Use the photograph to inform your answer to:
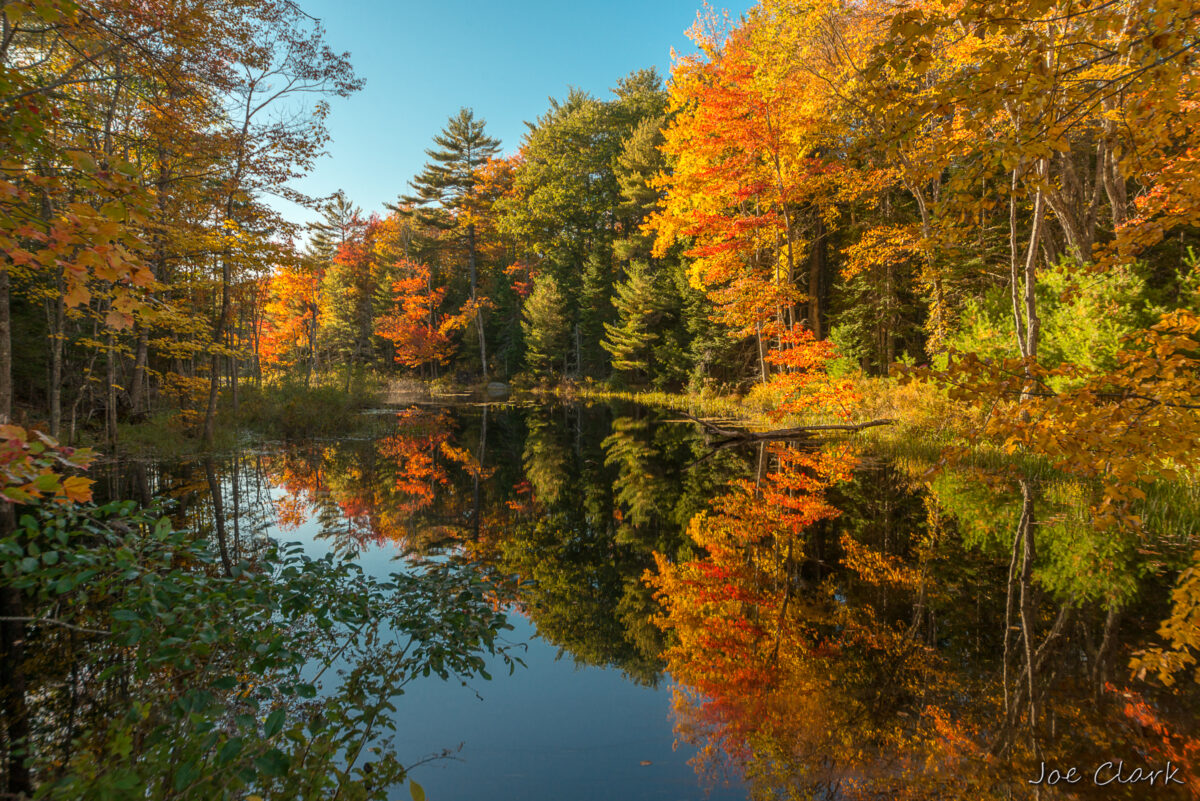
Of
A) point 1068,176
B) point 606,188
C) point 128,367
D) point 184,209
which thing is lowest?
point 128,367

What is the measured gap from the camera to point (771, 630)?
4145mm

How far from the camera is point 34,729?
2.67 meters

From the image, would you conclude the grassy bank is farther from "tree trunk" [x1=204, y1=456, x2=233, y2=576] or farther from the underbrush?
"tree trunk" [x1=204, y1=456, x2=233, y2=576]

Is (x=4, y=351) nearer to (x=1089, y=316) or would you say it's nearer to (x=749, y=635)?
(x=749, y=635)

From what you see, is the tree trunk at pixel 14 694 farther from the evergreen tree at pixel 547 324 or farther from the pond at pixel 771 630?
the evergreen tree at pixel 547 324

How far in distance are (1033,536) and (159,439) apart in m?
14.9

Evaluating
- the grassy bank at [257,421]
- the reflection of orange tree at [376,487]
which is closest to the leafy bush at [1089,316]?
the reflection of orange tree at [376,487]

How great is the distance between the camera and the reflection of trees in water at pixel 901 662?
8.75ft

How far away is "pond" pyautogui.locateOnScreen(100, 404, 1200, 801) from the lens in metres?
2.72

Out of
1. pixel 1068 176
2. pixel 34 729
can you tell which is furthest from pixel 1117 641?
pixel 1068 176

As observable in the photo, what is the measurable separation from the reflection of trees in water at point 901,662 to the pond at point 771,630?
0.02 meters

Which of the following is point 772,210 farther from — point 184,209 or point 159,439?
point 159,439

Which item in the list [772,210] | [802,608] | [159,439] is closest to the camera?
[802,608]

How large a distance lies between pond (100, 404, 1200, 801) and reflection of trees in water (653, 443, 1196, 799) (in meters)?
0.02
